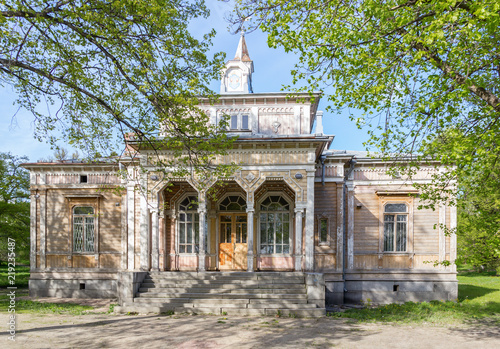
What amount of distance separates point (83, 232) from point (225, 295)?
7.89 m

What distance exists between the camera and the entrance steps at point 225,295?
436 inches

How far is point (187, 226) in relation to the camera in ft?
51.1

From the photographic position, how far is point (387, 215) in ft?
50.3

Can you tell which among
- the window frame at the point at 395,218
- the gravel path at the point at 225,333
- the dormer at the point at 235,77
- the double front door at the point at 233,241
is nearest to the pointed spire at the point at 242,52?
the dormer at the point at 235,77

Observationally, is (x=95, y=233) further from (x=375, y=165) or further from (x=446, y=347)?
(x=446, y=347)

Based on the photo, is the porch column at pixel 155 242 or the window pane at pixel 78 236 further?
the window pane at pixel 78 236

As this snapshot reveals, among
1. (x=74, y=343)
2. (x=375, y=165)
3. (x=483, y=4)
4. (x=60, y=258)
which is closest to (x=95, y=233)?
(x=60, y=258)

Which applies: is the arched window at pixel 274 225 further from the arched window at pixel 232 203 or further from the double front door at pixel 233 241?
the arched window at pixel 232 203

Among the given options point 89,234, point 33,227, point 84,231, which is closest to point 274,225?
point 89,234

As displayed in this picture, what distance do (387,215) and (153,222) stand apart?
9758mm

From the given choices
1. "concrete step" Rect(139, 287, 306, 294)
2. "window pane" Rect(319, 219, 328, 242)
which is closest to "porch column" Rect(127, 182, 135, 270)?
"concrete step" Rect(139, 287, 306, 294)

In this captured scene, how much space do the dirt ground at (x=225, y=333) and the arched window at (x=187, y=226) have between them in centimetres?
478

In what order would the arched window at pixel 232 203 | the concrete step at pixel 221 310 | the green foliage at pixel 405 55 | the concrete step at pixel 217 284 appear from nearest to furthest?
the green foliage at pixel 405 55
the concrete step at pixel 221 310
the concrete step at pixel 217 284
the arched window at pixel 232 203

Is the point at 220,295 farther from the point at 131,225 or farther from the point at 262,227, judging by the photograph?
the point at 131,225
